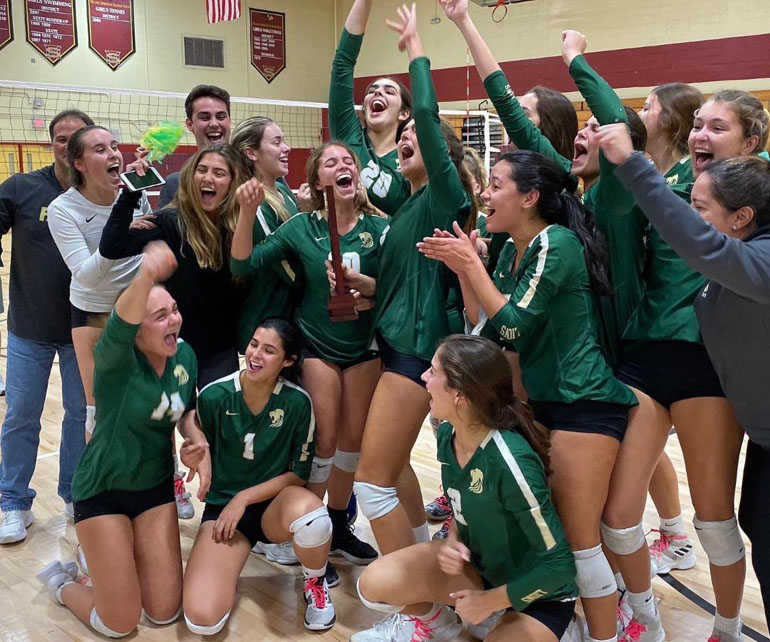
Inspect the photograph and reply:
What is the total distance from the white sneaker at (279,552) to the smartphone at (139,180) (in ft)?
5.51

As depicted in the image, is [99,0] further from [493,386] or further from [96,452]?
[493,386]

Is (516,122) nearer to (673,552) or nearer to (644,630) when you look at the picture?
(644,630)

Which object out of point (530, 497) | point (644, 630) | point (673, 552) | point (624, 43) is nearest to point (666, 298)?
point (530, 497)

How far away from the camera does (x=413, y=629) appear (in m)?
2.83

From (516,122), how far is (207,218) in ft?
4.46

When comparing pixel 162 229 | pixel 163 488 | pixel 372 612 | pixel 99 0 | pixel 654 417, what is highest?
pixel 99 0

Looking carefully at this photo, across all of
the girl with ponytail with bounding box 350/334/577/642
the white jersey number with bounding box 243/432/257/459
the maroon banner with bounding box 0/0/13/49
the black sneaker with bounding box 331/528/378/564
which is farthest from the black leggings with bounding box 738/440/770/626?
the maroon banner with bounding box 0/0/13/49

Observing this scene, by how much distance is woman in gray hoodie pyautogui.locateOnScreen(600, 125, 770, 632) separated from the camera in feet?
6.03

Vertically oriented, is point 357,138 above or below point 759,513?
above

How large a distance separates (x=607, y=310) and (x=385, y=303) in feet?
2.82

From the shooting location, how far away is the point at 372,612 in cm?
307

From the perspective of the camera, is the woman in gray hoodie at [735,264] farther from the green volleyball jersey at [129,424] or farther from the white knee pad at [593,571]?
the green volleyball jersey at [129,424]

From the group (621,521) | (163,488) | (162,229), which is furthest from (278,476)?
(621,521)

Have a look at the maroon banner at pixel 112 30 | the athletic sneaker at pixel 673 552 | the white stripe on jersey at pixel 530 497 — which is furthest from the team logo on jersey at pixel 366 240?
the maroon banner at pixel 112 30
